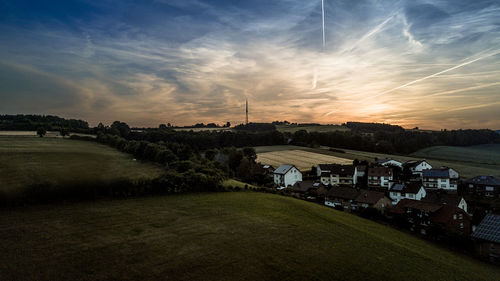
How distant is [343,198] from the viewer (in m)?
43.3

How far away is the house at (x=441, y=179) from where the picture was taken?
53312mm

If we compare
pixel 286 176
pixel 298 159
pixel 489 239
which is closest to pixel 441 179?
pixel 489 239

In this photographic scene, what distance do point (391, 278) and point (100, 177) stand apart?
29280mm

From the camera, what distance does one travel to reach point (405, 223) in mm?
33688

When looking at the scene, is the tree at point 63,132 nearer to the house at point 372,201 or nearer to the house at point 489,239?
the house at point 372,201

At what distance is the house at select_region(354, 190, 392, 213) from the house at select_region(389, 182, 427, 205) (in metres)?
5.71

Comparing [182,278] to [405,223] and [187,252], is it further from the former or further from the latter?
[405,223]

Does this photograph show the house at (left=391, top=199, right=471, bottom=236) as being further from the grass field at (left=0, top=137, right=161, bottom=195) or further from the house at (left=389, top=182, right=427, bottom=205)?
the grass field at (left=0, top=137, right=161, bottom=195)

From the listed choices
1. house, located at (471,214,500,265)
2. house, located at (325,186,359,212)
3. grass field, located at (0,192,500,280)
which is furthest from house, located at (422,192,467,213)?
grass field, located at (0,192,500,280)

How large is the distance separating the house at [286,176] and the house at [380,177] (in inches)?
664

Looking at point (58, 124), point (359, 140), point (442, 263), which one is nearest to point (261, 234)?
point (442, 263)

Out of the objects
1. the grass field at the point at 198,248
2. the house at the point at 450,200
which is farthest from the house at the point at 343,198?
the grass field at the point at 198,248

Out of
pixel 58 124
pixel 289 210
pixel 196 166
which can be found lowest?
pixel 289 210

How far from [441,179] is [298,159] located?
36847 mm
